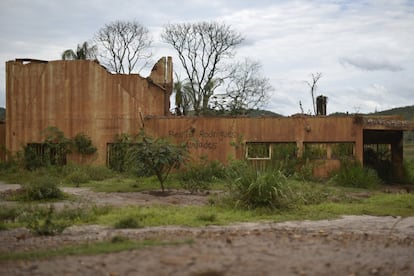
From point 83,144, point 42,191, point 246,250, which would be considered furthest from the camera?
point 83,144

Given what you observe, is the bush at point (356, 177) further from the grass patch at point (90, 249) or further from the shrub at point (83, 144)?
the grass patch at point (90, 249)

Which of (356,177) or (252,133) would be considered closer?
(356,177)

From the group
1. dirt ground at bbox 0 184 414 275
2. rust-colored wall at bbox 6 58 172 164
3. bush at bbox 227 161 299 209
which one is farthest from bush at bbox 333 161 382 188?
dirt ground at bbox 0 184 414 275

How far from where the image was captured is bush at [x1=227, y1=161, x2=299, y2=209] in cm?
1338

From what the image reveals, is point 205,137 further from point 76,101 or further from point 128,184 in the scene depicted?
point 76,101

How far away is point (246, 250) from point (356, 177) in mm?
14839

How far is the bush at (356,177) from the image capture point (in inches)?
870

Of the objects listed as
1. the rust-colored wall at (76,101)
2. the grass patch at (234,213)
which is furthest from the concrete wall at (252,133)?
the grass patch at (234,213)

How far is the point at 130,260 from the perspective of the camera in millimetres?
7742

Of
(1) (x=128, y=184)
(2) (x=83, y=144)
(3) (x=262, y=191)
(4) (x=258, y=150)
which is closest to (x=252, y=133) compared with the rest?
(4) (x=258, y=150)

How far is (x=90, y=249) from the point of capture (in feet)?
27.6

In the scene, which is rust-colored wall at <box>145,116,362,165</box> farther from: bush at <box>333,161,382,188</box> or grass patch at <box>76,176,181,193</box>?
grass patch at <box>76,176,181,193</box>

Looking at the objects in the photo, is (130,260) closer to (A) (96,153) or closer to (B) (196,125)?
(B) (196,125)

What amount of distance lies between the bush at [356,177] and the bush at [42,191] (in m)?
10.8
